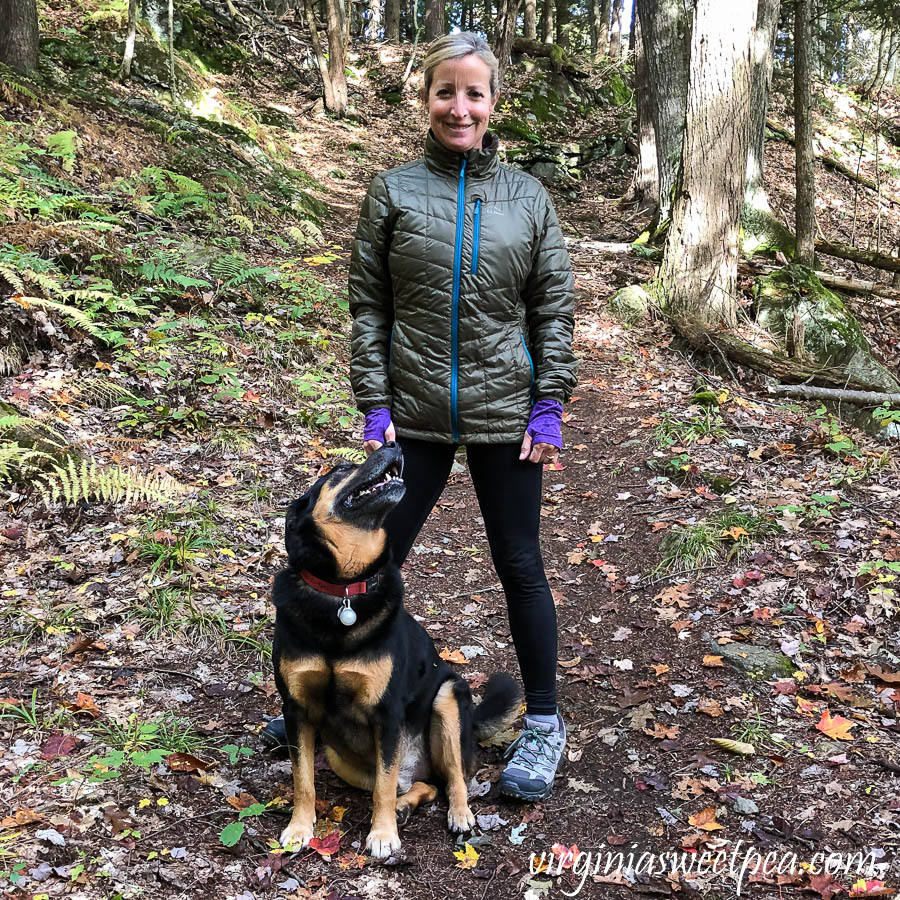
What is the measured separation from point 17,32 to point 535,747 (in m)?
11.4

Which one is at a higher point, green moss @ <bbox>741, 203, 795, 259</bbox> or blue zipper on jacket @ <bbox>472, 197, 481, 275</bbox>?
blue zipper on jacket @ <bbox>472, 197, 481, 275</bbox>

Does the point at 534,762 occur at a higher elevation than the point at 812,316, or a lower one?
lower

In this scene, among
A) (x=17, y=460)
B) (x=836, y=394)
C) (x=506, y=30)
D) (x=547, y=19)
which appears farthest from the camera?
(x=547, y=19)

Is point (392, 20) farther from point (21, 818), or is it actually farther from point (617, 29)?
point (21, 818)

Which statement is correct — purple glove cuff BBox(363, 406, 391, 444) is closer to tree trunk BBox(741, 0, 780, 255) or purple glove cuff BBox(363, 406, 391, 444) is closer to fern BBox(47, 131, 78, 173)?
tree trunk BBox(741, 0, 780, 255)

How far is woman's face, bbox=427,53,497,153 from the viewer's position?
317 centimetres

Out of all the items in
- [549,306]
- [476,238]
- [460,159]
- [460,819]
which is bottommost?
[460,819]

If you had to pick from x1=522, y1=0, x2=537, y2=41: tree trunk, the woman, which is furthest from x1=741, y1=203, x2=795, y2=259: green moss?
x1=522, y1=0, x2=537, y2=41: tree trunk

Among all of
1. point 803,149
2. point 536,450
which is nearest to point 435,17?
point 803,149

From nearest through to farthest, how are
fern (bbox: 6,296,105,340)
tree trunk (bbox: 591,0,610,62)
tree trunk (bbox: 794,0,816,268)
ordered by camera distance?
1. fern (bbox: 6,296,105,340)
2. tree trunk (bbox: 794,0,816,268)
3. tree trunk (bbox: 591,0,610,62)

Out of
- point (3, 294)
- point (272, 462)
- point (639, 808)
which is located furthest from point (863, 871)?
point (3, 294)

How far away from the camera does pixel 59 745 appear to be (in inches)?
139

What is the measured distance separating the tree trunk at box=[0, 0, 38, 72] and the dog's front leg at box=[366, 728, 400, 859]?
10956 mm

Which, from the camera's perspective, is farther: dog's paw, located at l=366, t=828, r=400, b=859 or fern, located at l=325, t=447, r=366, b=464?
fern, located at l=325, t=447, r=366, b=464
